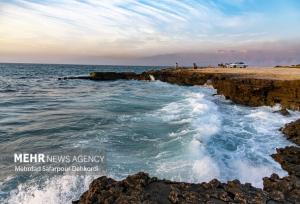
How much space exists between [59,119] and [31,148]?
19.8ft

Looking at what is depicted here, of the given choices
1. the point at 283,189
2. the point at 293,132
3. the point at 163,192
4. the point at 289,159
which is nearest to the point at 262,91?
the point at 293,132

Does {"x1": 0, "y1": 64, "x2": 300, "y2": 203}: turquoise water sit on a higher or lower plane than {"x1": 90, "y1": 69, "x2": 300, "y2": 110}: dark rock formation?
lower

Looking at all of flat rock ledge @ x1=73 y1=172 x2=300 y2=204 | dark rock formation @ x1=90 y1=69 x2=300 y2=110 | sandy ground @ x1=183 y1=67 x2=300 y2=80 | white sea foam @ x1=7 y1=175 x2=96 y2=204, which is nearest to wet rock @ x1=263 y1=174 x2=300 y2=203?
flat rock ledge @ x1=73 y1=172 x2=300 y2=204

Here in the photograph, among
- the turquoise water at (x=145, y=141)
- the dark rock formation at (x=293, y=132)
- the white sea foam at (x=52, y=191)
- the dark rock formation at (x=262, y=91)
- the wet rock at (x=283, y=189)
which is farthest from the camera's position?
the dark rock formation at (x=262, y=91)

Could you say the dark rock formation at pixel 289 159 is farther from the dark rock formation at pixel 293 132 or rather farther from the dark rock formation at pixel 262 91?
the dark rock formation at pixel 262 91

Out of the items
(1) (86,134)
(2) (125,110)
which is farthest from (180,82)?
(1) (86,134)

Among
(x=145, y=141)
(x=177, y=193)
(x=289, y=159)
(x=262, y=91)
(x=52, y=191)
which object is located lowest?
(x=52, y=191)

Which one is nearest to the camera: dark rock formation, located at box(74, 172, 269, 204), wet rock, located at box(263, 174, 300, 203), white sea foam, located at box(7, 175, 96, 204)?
dark rock formation, located at box(74, 172, 269, 204)

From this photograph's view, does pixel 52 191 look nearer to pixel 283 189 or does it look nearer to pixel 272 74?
pixel 283 189

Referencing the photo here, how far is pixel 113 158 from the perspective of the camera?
458 inches

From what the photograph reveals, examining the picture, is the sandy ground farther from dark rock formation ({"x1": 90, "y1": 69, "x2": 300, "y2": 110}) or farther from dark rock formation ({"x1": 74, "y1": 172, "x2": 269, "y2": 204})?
dark rock formation ({"x1": 74, "y1": 172, "x2": 269, "y2": 204})

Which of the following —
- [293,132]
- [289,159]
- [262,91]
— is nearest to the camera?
[289,159]

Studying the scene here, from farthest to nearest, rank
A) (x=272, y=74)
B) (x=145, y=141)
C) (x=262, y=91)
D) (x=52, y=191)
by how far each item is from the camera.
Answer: (x=272, y=74), (x=262, y=91), (x=145, y=141), (x=52, y=191)

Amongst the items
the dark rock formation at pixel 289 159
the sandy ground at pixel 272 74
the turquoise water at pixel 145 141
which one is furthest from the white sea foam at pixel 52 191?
the sandy ground at pixel 272 74
